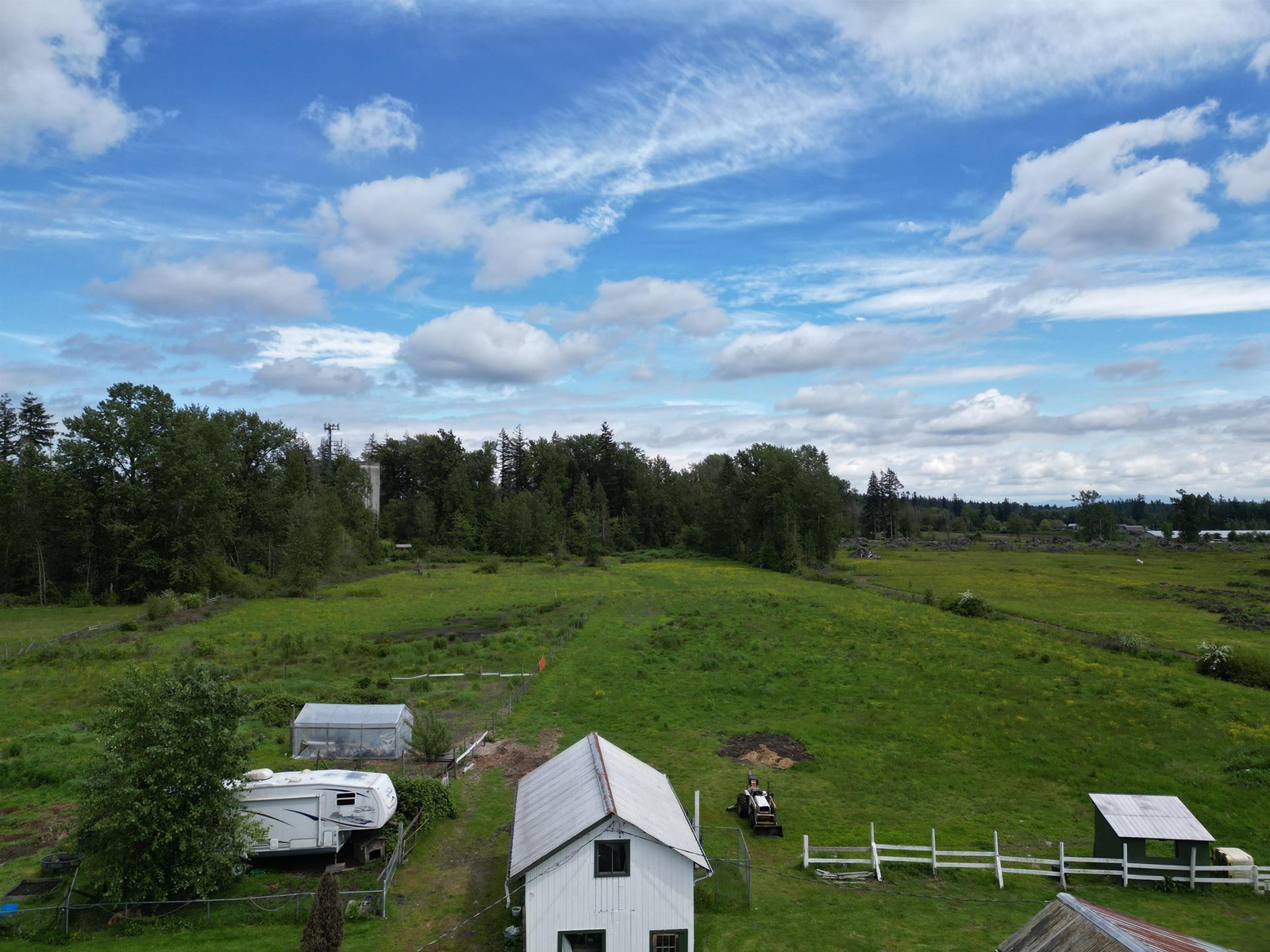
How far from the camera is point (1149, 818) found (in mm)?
19859

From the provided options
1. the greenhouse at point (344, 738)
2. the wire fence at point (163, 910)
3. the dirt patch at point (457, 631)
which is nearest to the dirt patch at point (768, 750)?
the greenhouse at point (344, 738)

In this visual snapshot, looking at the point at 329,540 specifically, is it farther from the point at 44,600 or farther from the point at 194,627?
the point at 194,627

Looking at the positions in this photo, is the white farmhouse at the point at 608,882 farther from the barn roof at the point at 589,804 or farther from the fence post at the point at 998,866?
Result: the fence post at the point at 998,866

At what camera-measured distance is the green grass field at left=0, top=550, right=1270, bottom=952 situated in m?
17.8

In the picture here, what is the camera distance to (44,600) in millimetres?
68750

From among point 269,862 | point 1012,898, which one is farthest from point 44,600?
point 1012,898

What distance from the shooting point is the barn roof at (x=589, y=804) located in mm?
15523

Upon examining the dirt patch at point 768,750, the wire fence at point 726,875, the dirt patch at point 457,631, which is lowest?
the wire fence at point 726,875

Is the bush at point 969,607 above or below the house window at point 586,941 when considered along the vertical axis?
above

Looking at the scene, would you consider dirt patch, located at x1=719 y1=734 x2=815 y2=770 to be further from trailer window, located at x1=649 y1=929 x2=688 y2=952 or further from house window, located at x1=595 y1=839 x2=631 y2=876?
house window, located at x1=595 y1=839 x2=631 y2=876

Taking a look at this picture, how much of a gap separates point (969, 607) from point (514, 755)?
4543 cm

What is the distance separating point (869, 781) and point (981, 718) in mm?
9830

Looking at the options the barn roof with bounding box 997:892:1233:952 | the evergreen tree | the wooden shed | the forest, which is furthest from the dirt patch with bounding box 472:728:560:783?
→ the forest

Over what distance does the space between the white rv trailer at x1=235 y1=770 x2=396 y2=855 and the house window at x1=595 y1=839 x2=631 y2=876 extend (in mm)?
7233
